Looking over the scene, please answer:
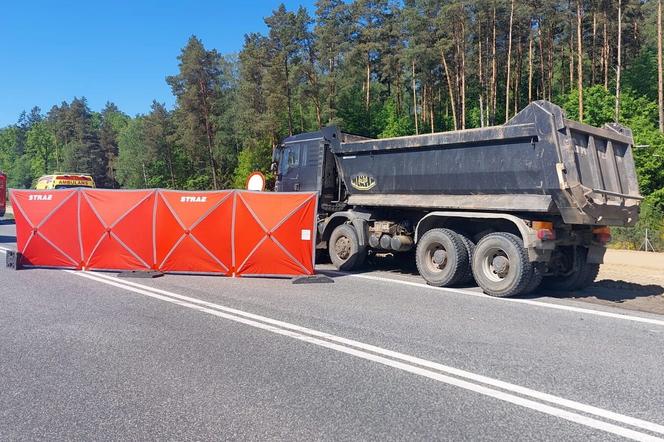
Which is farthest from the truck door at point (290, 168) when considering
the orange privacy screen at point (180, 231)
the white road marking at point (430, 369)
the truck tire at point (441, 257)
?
the white road marking at point (430, 369)

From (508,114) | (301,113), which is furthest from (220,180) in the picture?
(508,114)

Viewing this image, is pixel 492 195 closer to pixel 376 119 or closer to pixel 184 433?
pixel 184 433

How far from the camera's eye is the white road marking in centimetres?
383

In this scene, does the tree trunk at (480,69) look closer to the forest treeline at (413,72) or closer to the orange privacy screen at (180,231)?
the forest treeline at (413,72)

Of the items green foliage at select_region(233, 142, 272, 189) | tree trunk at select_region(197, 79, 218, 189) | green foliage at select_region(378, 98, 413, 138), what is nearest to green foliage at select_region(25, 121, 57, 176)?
tree trunk at select_region(197, 79, 218, 189)

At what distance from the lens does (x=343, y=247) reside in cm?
1189

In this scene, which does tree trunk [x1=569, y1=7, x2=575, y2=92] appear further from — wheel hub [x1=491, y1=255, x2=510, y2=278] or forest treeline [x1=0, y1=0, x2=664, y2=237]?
wheel hub [x1=491, y1=255, x2=510, y2=278]

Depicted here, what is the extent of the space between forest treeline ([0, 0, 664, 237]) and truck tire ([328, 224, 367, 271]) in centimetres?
2815

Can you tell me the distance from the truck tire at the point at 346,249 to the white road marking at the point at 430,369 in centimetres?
423

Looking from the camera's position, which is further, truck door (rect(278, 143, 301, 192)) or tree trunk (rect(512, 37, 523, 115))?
tree trunk (rect(512, 37, 523, 115))

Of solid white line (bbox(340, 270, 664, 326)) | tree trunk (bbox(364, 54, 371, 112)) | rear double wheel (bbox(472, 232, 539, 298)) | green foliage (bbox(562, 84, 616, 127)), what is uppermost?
tree trunk (bbox(364, 54, 371, 112))

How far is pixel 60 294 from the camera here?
8.67 metres

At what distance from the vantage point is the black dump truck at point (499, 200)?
827 centimetres

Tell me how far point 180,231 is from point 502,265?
616cm
